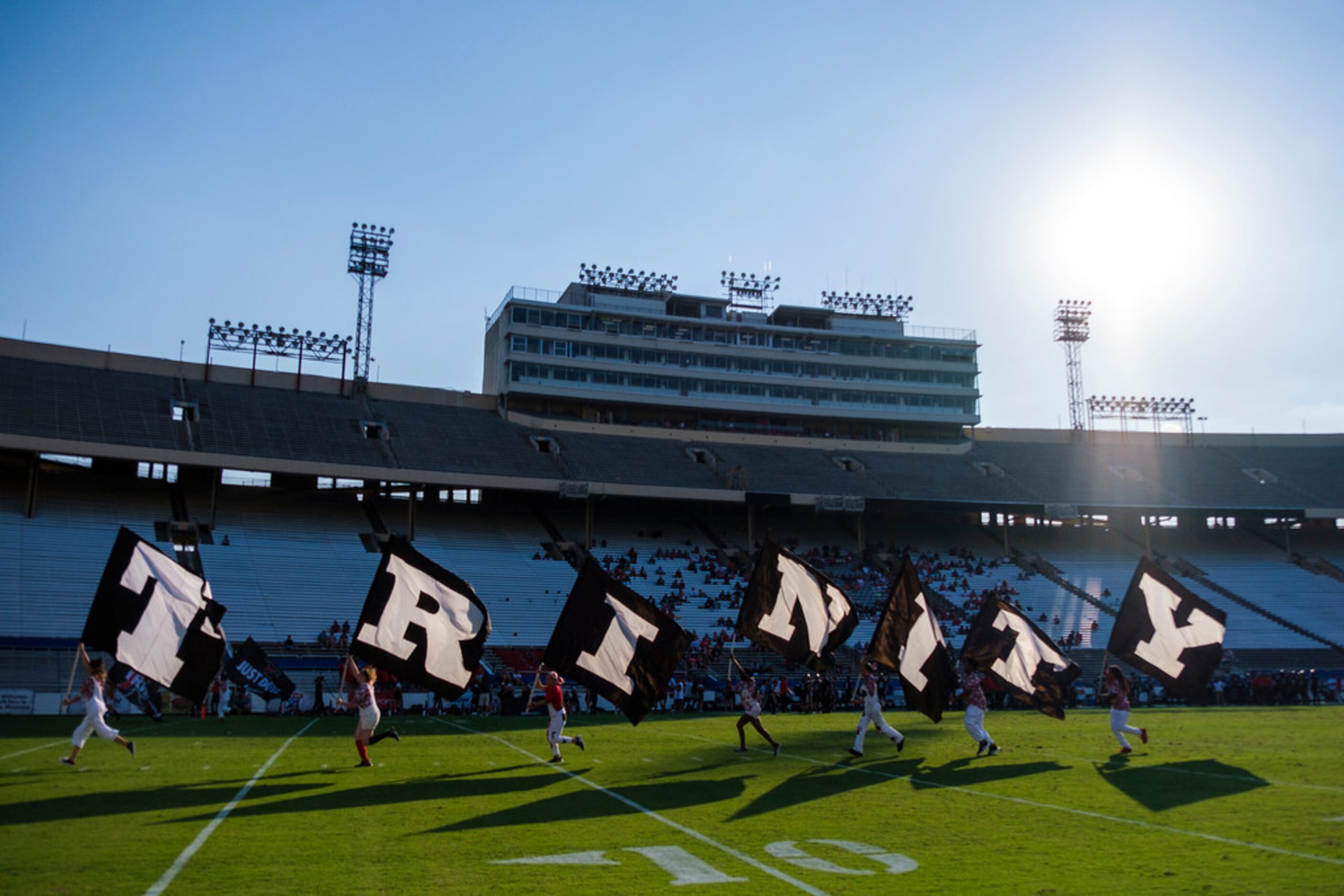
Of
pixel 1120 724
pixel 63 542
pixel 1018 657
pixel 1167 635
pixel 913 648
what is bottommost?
pixel 1120 724

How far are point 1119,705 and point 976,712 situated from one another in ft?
A: 10.1

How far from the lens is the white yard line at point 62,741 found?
19198 mm

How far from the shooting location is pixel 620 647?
18047mm

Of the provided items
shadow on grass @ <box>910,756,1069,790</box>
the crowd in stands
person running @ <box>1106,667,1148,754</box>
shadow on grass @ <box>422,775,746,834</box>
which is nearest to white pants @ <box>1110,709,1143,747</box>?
person running @ <box>1106,667,1148,754</box>

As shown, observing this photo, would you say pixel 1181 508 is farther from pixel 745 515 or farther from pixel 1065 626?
pixel 745 515

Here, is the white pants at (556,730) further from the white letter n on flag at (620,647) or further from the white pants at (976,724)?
the white pants at (976,724)

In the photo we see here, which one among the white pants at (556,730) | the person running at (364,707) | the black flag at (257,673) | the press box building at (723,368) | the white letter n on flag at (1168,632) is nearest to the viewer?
the person running at (364,707)

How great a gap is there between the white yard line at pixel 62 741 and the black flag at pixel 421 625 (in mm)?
7599

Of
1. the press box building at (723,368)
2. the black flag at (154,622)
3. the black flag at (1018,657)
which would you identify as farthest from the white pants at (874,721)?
the press box building at (723,368)

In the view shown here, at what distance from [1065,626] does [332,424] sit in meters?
36.8

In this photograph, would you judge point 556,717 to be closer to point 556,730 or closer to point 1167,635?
point 556,730

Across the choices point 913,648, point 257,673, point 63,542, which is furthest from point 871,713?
point 63,542

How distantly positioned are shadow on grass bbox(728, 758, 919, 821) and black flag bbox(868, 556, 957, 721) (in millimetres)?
1468


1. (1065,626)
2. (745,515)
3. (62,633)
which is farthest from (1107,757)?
(745,515)
